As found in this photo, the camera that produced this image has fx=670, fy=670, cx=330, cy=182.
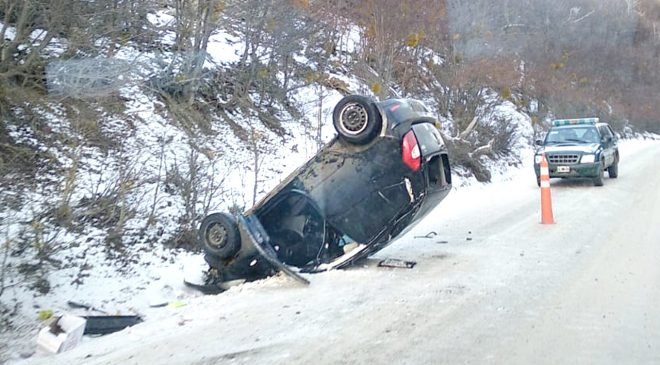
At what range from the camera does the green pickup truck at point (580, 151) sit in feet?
53.8

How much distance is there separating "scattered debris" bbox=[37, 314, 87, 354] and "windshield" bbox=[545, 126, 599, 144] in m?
14.6

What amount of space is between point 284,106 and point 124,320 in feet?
39.2

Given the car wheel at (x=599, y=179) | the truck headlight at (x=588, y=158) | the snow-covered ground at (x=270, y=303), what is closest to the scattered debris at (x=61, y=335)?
the snow-covered ground at (x=270, y=303)

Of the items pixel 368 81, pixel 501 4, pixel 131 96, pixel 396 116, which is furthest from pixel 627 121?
pixel 396 116

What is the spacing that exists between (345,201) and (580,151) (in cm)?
1114

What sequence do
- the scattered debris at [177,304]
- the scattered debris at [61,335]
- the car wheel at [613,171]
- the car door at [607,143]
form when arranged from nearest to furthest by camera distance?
the scattered debris at [61,335]
the scattered debris at [177,304]
the car door at [607,143]
the car wheel at [613,171]

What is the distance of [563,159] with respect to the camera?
54.8 ft

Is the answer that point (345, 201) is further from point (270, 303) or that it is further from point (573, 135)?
point (573, 135)

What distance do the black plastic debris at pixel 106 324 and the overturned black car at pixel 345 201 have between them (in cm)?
118

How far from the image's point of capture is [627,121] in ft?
178

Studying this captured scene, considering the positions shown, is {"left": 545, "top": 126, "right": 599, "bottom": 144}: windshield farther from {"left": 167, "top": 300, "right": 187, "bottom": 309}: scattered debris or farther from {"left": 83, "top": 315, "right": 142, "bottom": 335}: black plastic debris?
{"left": 83, "top": 315, "right": 142, "bottom": 335}: black plastic debris

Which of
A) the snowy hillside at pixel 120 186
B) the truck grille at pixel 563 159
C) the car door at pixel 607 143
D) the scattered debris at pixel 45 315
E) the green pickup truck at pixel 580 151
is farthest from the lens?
the car door at pixel 607 143

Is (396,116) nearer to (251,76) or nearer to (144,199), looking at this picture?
(144,199)

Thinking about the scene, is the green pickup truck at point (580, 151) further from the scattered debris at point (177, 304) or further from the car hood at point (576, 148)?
the scattered debris at point (177, 304)
